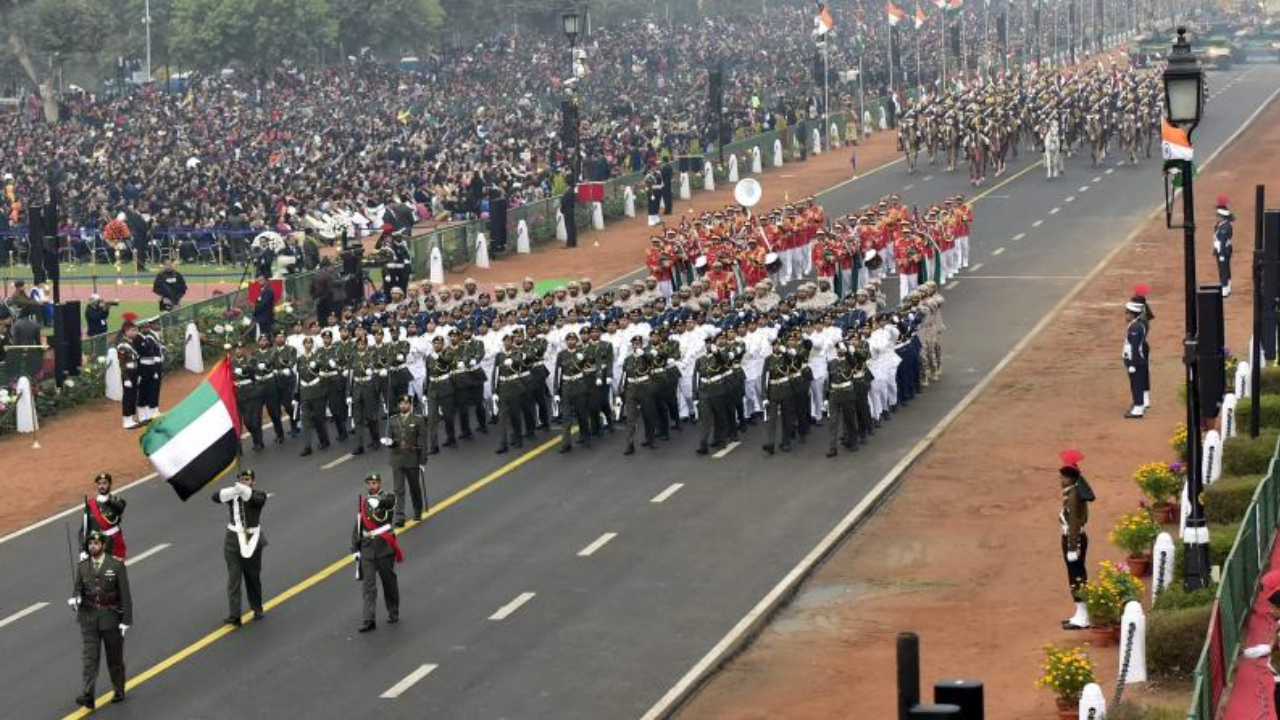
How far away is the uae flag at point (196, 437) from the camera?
28.0 m

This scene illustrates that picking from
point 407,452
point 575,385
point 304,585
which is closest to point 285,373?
point 575,385

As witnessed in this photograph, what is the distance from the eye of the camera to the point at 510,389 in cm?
3750

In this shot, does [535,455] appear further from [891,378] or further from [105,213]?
[105,213]

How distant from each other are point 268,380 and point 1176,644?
1854cm

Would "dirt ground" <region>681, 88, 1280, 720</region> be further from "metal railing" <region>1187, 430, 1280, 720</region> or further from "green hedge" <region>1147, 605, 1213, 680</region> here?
"metal railing" <region>1187, 430, 1280, 720</region>

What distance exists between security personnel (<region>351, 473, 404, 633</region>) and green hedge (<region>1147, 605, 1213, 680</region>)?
8.48 metres

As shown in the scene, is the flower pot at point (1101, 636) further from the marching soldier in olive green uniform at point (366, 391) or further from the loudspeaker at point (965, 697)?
the marching soldier in olive green uniform at point (366, 391)

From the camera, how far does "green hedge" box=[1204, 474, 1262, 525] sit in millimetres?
27703

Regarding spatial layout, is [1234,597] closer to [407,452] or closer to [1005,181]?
[407,452]

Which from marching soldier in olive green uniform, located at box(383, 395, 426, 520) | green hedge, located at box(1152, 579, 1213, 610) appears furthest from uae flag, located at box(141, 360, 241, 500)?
green hedge, located at box(1152, 579, 1213, 610)

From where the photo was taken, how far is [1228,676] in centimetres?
2252

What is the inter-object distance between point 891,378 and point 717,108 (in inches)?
1510

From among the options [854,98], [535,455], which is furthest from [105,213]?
[854,98]

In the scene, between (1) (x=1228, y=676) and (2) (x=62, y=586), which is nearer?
(1) (x=1228, y=676)
